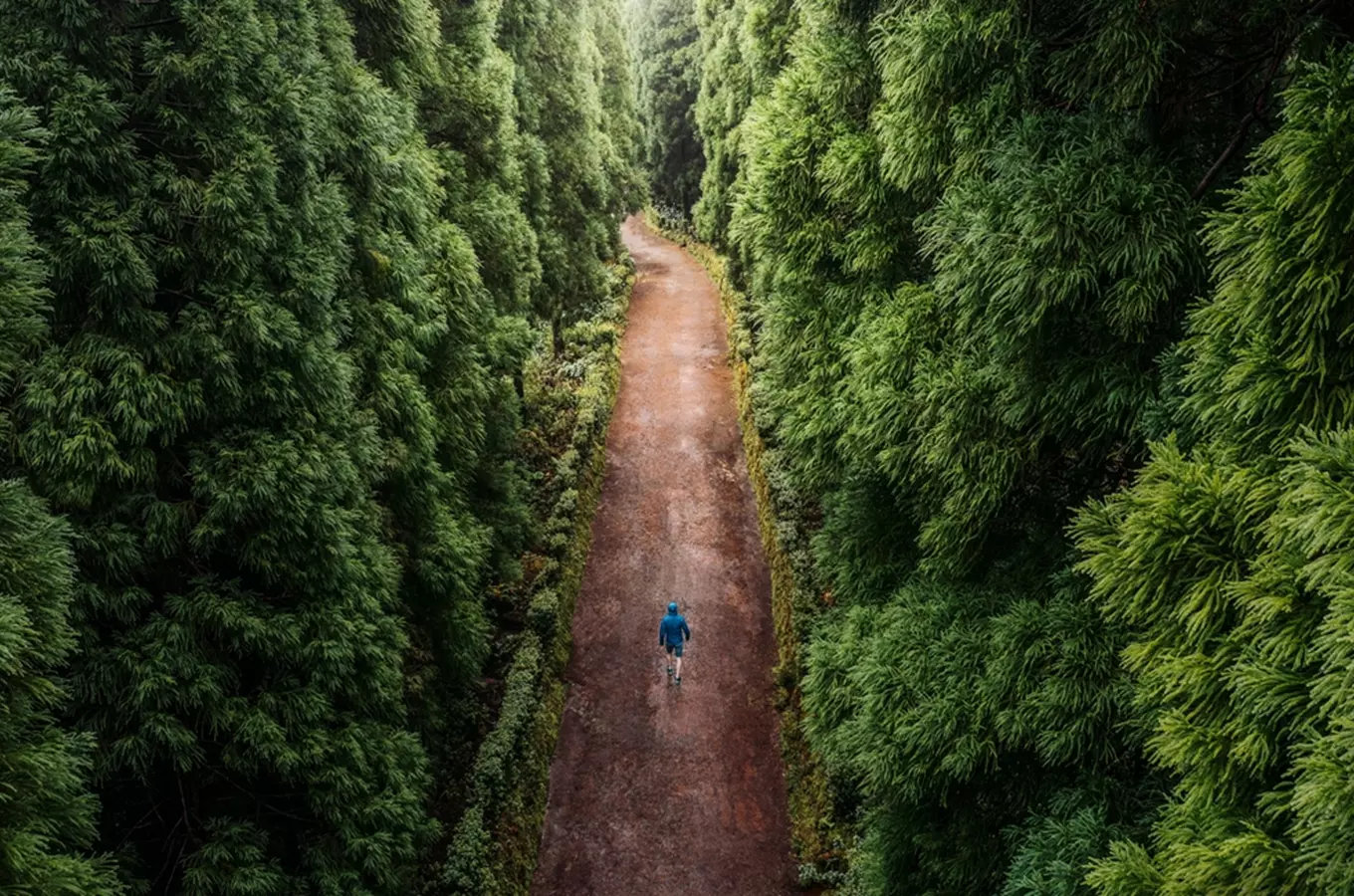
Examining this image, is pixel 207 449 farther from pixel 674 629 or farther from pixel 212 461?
pixel 674 629

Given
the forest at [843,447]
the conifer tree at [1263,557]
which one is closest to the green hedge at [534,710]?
the forest at [843,447]

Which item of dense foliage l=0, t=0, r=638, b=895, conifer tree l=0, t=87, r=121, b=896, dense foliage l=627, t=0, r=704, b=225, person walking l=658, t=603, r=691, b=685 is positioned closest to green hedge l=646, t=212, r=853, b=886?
person walking l=658, t=603, r=691, b=685

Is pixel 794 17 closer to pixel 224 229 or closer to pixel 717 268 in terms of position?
pixel 224 229

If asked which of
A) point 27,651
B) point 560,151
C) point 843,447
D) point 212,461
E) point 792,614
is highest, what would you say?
point 843,447

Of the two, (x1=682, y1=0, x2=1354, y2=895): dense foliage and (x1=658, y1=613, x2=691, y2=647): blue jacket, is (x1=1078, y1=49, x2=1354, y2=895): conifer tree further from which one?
(x1=658, y1=613, x2=691, y2=647): blue jacket

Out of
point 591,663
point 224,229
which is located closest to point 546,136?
point 591,663

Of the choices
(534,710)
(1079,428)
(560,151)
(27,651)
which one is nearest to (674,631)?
(534,710)

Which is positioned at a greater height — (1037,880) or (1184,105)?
(1184,105)
